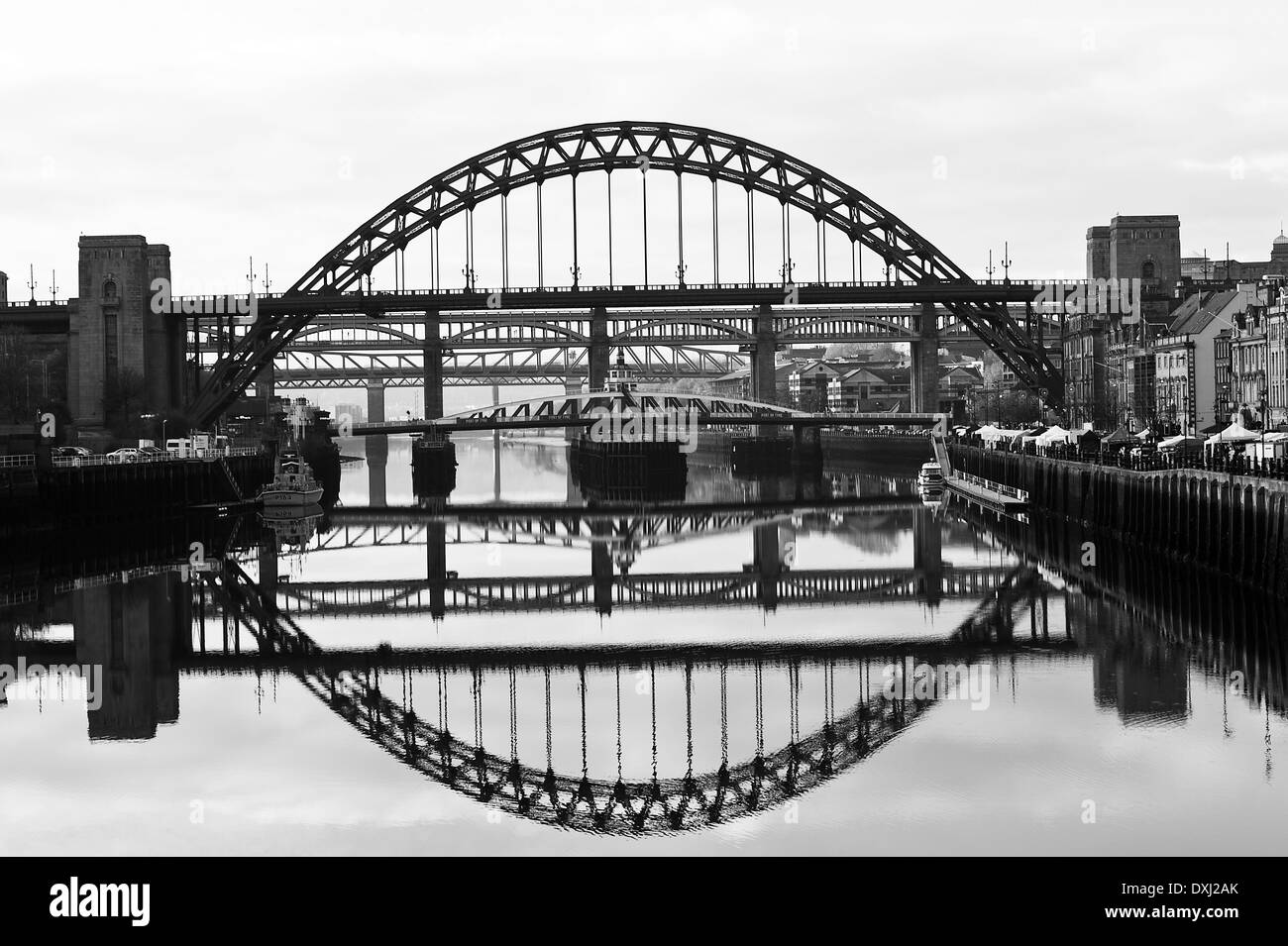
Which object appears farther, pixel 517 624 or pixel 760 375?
pixel 760 375

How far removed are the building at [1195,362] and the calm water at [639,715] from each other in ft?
A: 146

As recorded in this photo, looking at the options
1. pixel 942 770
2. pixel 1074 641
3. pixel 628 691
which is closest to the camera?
pixel 942 770

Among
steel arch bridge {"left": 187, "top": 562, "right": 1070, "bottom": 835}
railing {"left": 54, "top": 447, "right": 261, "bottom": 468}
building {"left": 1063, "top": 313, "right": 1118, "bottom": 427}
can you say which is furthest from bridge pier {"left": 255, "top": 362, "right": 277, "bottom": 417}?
steel arch bridge {"left": 187, "top": 562, "right": 1070, "bottom": 835}

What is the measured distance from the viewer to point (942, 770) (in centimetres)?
2209

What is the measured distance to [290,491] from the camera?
236ft

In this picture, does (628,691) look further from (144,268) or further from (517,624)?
(144,268)

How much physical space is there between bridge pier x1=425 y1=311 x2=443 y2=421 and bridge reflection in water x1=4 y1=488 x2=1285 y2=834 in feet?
184

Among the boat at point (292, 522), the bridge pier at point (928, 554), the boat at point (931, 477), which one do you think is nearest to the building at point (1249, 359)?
the boat at point (931, 477)

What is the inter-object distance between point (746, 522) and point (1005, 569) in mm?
23851

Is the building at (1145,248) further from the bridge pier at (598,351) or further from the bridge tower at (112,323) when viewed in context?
the bridge tower at (112,323)

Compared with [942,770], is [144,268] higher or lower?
higher
